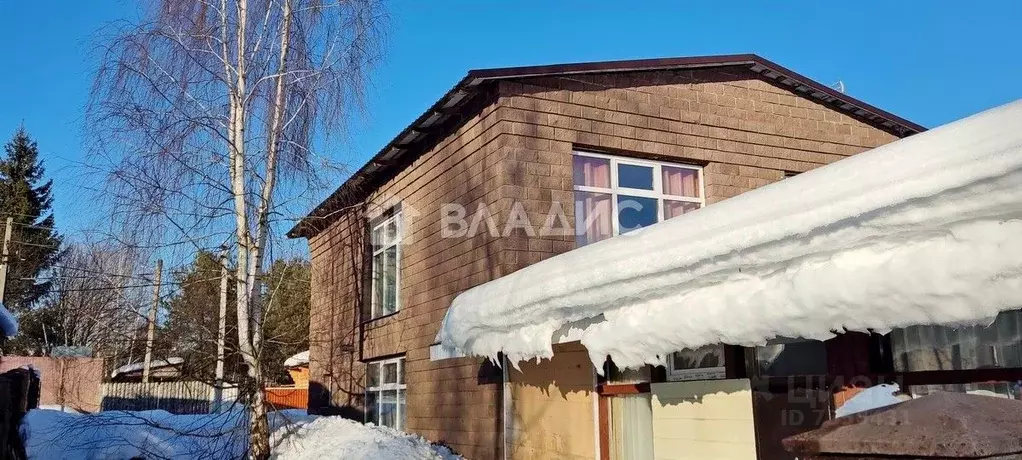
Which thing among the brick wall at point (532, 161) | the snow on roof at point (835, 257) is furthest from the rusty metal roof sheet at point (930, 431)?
the brick wall at point (532, 161)

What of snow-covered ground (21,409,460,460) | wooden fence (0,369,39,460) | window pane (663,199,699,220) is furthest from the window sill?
wooden fence (0,369,39,460)

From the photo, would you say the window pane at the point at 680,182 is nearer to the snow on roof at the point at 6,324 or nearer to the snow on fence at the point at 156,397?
the snow on roof at the point at 6,324

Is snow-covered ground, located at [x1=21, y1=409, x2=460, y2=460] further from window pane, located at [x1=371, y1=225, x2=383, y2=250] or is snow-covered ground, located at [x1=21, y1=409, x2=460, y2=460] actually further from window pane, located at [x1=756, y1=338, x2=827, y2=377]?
window pane, located at [x1=756, y1=338, x2=827, y2=377]

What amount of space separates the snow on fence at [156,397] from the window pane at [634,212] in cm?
1613

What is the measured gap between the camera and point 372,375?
A: 13.7m

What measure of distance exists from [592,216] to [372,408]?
587 centimetres

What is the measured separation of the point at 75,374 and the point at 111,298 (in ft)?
63.2

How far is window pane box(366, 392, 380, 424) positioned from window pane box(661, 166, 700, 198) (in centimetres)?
608

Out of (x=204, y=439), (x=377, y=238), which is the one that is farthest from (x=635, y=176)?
(x=204, y=439)

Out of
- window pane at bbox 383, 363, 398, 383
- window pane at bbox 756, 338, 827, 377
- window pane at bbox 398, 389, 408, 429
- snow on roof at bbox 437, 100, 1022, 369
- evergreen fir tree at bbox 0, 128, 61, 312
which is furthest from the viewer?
evergreen fir tree at bbox 0, 128, 61, 312

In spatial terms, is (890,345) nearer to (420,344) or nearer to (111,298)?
(420,344)

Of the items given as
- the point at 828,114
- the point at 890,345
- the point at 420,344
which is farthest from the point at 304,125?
the point at 890,345

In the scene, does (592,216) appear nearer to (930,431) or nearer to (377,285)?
(377,285)

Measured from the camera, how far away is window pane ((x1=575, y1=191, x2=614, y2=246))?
32.2ft
